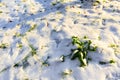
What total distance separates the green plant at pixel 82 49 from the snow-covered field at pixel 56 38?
74 millimetres

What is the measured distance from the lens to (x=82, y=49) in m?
5.55

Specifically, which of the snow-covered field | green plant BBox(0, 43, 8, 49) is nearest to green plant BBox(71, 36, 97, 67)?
the snow-covered field

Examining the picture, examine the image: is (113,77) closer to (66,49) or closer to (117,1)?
(66,49)

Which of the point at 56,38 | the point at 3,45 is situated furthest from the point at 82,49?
the point at 3,45

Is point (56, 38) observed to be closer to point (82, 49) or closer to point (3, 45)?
point (82, 49)

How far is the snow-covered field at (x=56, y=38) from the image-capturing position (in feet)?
17.1

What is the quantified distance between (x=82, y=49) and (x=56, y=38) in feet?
3.13

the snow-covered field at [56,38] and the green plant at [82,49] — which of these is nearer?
the snow-covered field at [56,38]

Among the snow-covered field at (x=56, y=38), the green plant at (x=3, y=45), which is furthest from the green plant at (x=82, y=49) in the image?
the green plant at (x=3, y=45)

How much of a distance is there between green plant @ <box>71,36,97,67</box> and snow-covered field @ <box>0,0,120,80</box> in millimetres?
74

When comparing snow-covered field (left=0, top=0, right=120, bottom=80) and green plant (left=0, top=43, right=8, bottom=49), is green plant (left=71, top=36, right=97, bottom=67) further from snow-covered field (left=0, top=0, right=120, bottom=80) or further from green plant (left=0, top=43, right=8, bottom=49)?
green plant (left=0, top=43, right=8, bottom=49)

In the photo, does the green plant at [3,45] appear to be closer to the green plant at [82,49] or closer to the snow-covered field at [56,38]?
the snow-covered field at [56,38]

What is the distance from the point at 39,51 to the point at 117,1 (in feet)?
9.96

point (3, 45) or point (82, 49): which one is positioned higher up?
point (82, 49)
